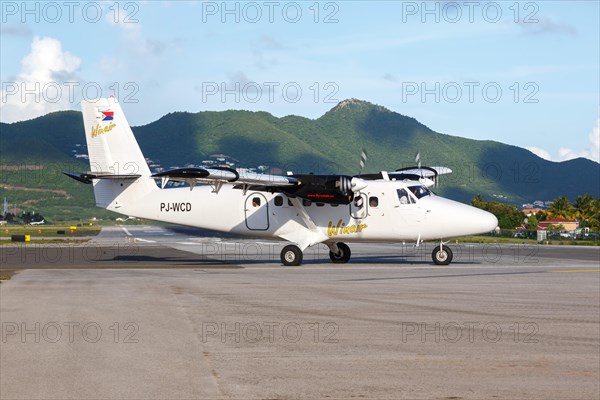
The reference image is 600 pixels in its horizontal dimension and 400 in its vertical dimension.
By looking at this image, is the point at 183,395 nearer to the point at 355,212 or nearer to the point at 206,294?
the point at 206,294

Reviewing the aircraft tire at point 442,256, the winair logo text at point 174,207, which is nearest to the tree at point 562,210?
the aircraft tire at point 442,256

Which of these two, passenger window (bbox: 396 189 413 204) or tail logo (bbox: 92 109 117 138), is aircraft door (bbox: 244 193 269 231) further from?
tail logo (bbox: 92 109 117 138)

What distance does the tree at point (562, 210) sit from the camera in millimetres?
185750

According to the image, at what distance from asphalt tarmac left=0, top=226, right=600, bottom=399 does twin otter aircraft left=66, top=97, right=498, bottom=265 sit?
7.90 meters

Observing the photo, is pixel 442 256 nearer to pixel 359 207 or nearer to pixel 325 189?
pixel 359 207

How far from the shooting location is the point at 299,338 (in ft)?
42.7

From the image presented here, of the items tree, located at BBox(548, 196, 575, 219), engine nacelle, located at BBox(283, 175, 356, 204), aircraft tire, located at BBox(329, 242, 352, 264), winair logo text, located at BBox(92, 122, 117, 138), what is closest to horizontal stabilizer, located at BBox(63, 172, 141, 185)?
winair logo text, located at BBox(92, 122, 117, 138)

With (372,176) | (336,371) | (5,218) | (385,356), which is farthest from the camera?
(5,218)

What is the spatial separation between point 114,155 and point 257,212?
6715 mm

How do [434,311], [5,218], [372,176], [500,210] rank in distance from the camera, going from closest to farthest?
[434,311]
[372,176]
[500,210]
[5,218]

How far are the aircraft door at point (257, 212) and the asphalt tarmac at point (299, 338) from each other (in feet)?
31.0

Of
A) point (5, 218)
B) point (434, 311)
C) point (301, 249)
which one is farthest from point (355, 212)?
point (5, 218)

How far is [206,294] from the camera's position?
20438mm

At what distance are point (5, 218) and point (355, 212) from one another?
6610 inches
